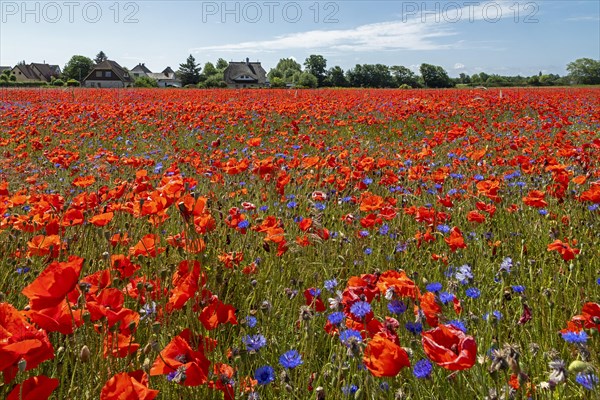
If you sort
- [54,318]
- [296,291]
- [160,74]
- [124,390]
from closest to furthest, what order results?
[124,390], [54,318], [296,291], [160,74]

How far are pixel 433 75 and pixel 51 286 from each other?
221 feet

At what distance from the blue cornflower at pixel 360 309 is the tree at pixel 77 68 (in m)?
82.9

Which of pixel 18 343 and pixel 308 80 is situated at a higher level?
pixel 308 80

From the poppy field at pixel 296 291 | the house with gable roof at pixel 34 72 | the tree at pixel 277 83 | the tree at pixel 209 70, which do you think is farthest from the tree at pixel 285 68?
the poppy field at pixel 296 291

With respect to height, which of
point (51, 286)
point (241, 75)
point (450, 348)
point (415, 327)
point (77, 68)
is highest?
point (77, 68)

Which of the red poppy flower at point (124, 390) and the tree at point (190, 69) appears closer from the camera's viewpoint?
the red poppy flower at point (124, 390)

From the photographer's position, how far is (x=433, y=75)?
210 feet

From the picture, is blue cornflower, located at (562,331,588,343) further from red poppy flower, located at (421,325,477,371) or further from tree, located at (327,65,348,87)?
tree, located at (327,65,348,87)

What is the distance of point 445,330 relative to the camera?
0.99 m

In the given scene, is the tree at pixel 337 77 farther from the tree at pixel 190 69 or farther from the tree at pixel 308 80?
the tree at pixel 190 69

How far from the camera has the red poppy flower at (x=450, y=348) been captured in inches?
35.6

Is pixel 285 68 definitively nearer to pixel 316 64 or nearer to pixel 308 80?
pixel 316 64

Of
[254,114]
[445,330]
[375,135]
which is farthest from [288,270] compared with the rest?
[254,114]

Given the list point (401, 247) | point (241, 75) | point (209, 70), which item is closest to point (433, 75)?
point (241, 75)
